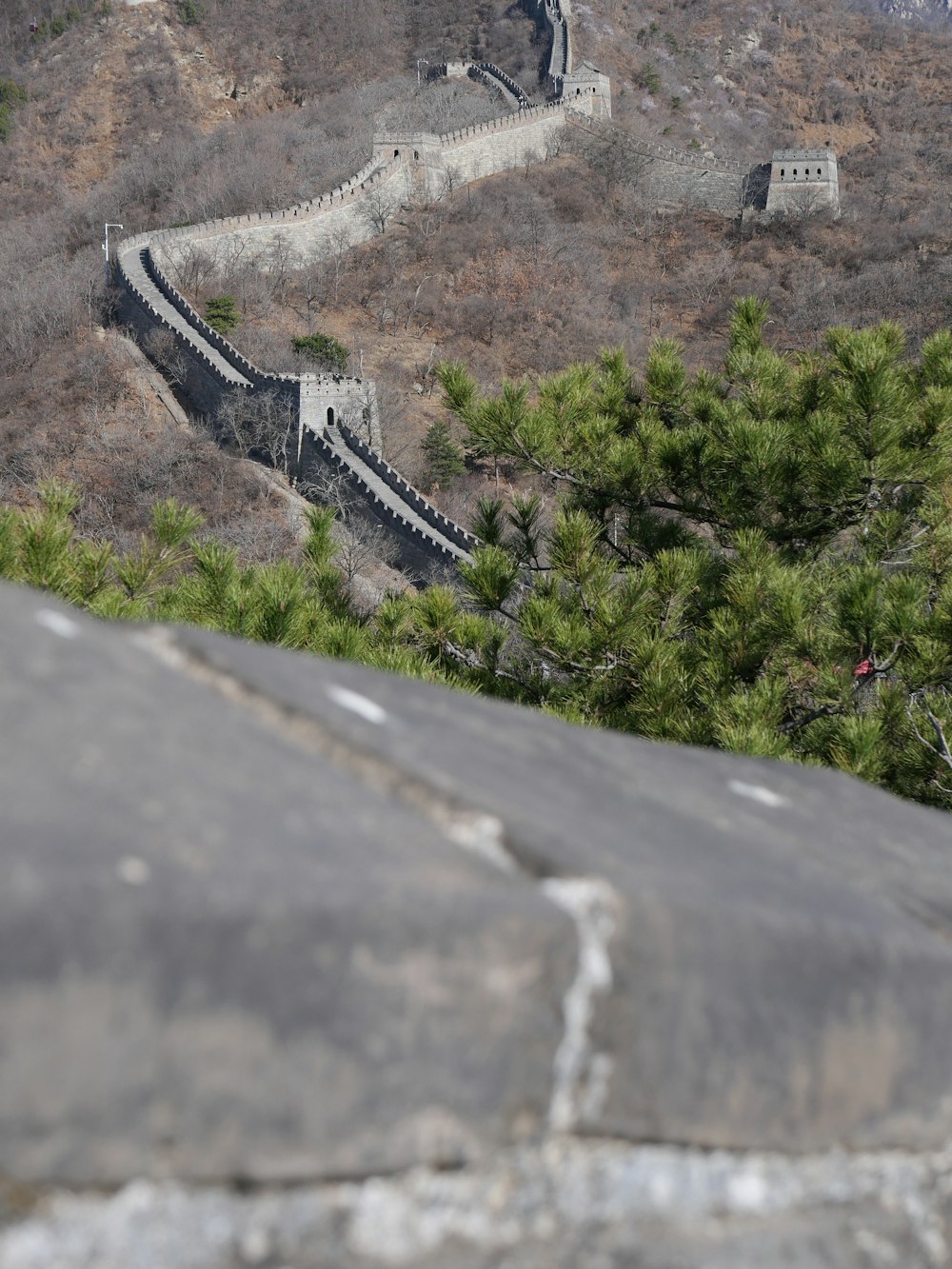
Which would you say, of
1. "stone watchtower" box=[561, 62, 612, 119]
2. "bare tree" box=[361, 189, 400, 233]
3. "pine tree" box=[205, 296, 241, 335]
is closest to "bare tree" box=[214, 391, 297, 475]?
"pine tree" box=[205, 296, 241, 335]

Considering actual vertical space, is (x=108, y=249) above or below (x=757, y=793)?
below

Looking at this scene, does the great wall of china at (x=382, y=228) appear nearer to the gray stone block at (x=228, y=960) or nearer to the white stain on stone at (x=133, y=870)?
the gray stone block at (x=228, y=960)

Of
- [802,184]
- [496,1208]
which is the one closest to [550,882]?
[496,1208]

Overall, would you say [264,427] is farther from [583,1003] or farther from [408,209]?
[583,1003]

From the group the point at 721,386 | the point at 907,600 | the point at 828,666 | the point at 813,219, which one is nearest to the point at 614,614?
the point at 828,666

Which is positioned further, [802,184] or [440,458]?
[802,184]

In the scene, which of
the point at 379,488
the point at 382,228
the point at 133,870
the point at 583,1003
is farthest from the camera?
the point at 382,228

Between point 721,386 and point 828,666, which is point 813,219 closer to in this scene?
point 721,386
